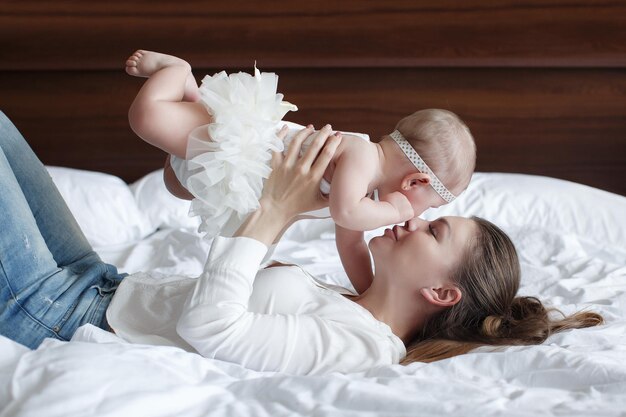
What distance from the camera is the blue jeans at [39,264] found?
140 centimetres

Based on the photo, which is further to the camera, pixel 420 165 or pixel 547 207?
pixel 547 207

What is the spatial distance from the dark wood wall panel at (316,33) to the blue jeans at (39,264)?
1.16 metres

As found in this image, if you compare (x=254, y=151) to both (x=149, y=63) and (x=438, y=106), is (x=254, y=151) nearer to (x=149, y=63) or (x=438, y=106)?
(x=149, y=63)

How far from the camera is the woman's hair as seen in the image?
1.53 metres

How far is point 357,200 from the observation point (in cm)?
138

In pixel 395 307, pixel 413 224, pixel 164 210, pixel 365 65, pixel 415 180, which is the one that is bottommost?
pixel 164 210

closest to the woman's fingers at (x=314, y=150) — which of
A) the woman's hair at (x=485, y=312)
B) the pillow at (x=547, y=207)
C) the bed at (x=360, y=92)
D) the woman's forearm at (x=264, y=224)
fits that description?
the woman's forearm at (x=264, y=224)

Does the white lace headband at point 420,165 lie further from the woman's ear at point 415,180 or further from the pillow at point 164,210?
the pillow at point 164,210

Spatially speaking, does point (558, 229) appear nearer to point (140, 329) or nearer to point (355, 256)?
point (355, 256)

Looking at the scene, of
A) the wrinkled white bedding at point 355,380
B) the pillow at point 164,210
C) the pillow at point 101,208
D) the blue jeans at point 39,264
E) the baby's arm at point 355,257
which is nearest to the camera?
the wrinkled white bedding at point 355,380

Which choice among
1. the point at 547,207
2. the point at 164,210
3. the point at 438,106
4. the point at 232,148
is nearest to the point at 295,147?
the point at 232,148

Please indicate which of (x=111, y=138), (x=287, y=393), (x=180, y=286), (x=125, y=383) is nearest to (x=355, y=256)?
(x=180, y=286)

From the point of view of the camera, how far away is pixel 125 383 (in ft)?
3.60

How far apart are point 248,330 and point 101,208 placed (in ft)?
4.03
